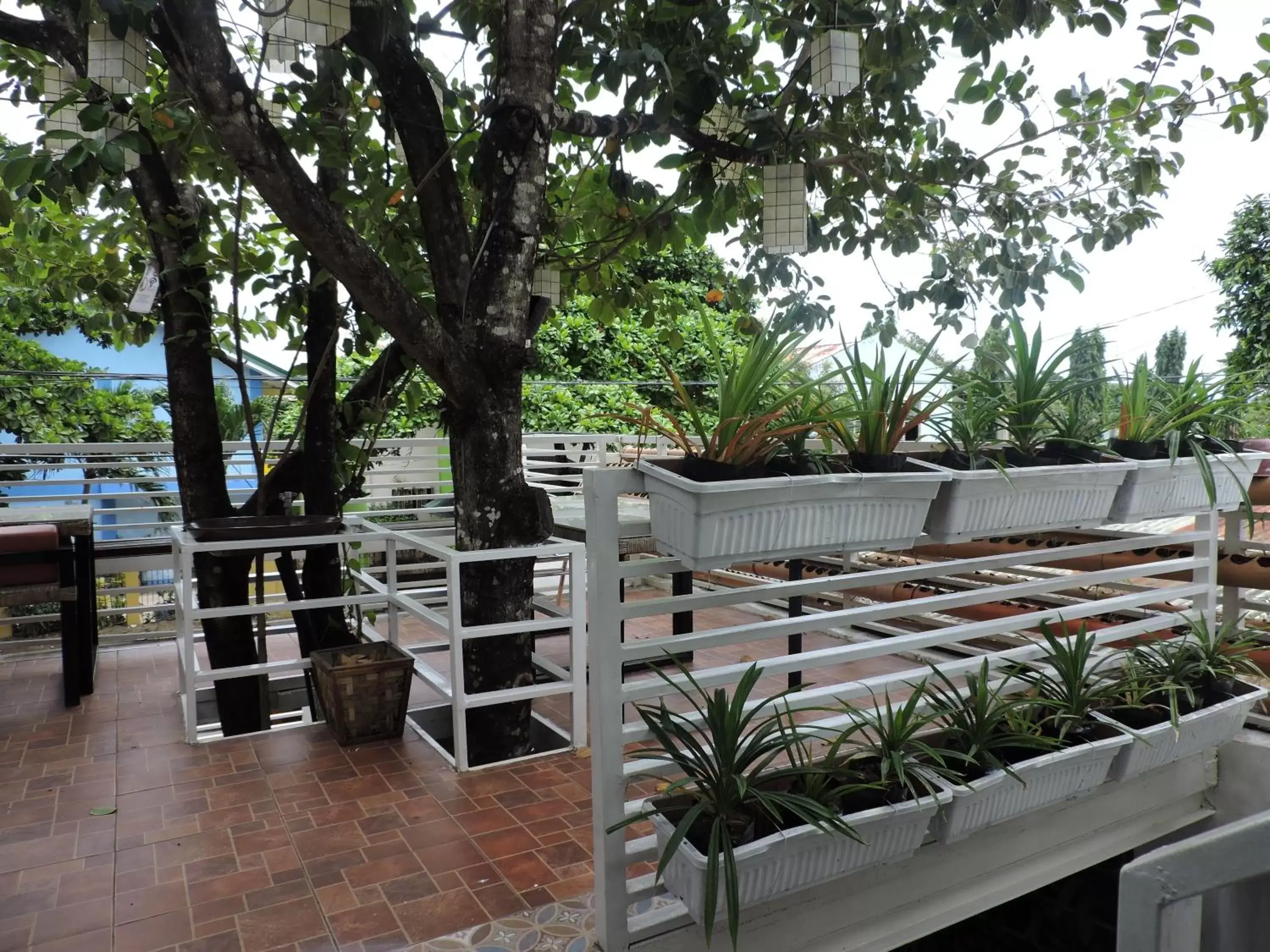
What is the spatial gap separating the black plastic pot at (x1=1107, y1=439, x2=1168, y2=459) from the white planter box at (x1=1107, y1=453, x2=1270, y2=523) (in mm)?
21

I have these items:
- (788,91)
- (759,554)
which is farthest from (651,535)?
(788,91)

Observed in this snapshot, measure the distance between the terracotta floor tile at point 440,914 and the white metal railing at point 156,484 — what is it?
260 centimetres

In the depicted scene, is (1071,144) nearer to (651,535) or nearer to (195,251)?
(651,535)

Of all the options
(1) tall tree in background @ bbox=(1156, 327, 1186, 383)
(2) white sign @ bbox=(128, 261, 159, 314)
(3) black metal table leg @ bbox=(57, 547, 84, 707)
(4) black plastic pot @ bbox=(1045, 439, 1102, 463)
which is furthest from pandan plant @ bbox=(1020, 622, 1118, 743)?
(1) tall tree in background @ bbox=(1156, 327, 1186, 383)

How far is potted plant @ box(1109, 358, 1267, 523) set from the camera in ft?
8.16

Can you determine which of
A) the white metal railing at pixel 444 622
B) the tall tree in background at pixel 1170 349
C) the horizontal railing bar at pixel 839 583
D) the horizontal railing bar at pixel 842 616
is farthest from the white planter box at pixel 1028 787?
the tall tree in background at pixel 1170 349

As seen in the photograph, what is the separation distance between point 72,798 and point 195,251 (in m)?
2.14

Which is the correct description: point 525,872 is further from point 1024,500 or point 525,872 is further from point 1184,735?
point 1184,735

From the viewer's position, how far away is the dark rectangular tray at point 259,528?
3.42 metres

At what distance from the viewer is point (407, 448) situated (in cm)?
725

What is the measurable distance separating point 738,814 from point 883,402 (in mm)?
969

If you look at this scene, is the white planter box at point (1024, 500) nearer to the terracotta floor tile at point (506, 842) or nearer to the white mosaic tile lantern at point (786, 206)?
the white mosaic tile lantern at point (786, 206)

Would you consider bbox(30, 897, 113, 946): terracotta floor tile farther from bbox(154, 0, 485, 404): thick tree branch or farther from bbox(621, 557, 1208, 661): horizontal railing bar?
bbox(154, 0, 485, 404): thick tree branch

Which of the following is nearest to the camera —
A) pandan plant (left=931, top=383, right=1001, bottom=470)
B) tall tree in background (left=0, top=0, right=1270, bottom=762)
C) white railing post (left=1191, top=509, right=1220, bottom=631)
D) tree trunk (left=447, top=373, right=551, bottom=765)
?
pandan plant (left=931, top=383, right=1001, bottom=470)
